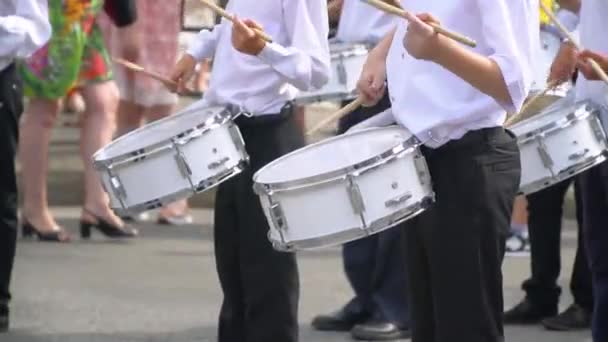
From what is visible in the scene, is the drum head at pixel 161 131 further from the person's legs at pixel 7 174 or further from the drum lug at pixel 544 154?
the drum lug at pixel 544 154

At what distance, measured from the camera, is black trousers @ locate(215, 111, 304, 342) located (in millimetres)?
4562

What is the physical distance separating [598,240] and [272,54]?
1200 mm

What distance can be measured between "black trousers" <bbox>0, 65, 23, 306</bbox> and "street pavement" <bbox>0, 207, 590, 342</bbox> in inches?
9.9

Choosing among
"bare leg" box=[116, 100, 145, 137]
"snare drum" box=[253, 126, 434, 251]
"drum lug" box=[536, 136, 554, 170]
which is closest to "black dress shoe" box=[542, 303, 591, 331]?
"drum lug" box=[536, 136, 554, 170]

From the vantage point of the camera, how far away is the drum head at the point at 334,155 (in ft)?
12.1

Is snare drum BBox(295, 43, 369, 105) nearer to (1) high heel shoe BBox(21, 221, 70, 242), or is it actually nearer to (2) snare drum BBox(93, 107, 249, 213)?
(2) snare drum BBox(93, 107, 249, 213)

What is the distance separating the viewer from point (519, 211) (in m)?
7.11

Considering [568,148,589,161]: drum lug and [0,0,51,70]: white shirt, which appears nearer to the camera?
[568,148,589,161]: drum lug

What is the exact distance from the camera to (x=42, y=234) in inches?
291

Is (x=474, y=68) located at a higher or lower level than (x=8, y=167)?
higher

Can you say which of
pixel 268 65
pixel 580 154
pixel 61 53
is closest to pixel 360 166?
pixel 268 65

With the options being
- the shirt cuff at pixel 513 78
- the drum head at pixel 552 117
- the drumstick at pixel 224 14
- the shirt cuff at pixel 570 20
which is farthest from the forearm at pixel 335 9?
the shirt cuff at pixel 513 78

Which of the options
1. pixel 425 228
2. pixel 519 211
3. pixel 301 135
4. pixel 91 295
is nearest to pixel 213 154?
pixel 301 135

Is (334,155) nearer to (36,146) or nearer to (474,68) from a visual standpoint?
Result: (474,68)
